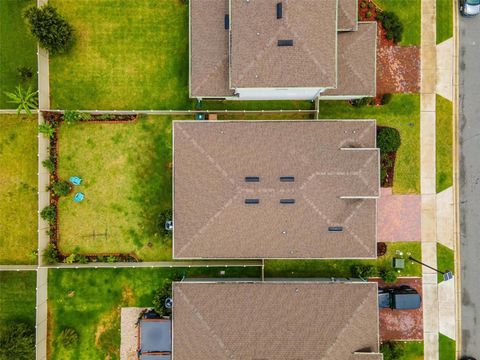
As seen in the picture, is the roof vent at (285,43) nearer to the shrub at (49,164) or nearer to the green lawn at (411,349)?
the shrub at (49,164)

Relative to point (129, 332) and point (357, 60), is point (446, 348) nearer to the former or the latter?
point (357, 60)

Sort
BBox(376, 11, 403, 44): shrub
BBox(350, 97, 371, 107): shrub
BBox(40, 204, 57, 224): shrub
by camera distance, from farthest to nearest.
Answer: BBox(376, 11, 403, 44): shrub < BBox(350, 97, 371, 107): shrub < BBox(40, 204, 57, 224): shrub

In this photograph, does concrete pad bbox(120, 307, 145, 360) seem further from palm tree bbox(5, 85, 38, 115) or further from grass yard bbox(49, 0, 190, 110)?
palm tree bbox(5, 85, 38, 115)

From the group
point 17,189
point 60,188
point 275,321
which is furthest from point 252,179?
point 17,189

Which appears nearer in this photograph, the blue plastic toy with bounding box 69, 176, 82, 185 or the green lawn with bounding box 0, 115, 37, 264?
the blue plastic toy with bounding box 69, 176, 82, 185

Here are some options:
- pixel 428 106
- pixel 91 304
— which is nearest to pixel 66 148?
pixel 91 304

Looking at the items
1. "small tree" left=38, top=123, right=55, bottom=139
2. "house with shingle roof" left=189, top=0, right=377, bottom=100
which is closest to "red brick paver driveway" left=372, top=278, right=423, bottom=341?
"house with shingle roof" left=189, top=0, right=377, bottom=100
